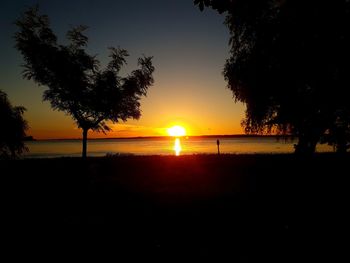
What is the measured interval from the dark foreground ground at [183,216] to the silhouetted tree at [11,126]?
52.3 ft

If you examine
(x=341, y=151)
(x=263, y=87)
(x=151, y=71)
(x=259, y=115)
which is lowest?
(x=341, y=151)

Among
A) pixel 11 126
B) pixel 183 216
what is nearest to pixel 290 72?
pixel 183 216

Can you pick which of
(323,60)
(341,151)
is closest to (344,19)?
(323,60)

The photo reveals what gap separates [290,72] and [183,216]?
49.8 feet

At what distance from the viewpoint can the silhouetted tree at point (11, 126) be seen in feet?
103

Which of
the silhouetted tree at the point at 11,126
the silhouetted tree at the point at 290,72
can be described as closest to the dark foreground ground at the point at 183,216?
the silhouetted tree at the point at 290,72

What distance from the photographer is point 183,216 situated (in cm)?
907

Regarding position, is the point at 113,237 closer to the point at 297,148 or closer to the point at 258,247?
the point at 258,247

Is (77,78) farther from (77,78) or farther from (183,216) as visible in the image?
(183,216)

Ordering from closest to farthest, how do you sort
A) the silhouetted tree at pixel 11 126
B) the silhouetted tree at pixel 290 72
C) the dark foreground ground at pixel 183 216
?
the dark foreground ground at pixel 183 216 < the silhouetted tree at pixel 290 72 < the silhouetted tree at pixel 11 126

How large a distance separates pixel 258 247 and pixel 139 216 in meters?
3.78

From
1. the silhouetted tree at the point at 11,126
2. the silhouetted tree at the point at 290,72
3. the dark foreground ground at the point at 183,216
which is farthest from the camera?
the silhouetted tree at the point at 11,126

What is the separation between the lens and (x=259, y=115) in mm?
25172

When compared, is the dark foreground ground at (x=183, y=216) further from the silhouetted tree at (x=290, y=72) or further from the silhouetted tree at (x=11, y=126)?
the silhouetted tree at (x=11, y=126)
